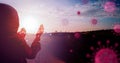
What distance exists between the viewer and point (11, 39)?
525 centimetres

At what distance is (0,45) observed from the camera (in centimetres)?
519

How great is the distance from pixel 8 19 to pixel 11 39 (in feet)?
1.28

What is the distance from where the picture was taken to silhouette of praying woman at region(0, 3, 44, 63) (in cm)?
507

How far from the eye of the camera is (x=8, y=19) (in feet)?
16.7

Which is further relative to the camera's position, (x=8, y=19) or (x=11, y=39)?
(x=11, y=39)

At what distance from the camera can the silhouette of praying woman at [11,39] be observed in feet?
16.6

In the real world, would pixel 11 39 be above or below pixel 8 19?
below

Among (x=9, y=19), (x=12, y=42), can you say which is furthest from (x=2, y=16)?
(x=12, y=42)

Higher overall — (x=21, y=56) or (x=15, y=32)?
(x=15, y=32)

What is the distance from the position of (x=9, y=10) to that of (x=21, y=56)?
0.86 m

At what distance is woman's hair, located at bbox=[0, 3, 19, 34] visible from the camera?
505cm

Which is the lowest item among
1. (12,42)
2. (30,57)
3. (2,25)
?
(30,57)

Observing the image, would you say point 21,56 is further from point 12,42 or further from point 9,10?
point 9,10

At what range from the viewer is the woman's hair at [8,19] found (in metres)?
5.05
